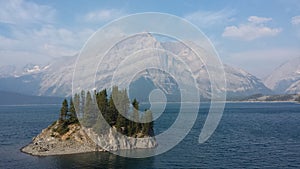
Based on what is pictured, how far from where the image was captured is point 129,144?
108312mm

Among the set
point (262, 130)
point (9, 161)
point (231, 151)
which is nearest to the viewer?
point (9, 161)

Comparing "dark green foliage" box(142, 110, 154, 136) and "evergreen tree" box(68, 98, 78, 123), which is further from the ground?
"evergreen tree" box(68, 98, 78, 123)

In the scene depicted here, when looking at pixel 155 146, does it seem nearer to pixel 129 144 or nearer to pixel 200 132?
pixel 129 144

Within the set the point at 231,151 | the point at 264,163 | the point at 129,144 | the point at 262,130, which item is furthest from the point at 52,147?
the point at 262,130

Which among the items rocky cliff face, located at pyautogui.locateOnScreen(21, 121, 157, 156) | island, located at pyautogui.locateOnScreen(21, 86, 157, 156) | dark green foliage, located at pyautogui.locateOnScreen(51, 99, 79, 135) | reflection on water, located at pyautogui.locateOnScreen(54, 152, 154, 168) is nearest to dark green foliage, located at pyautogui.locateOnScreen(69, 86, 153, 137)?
island, located at pyautogui.locateOnScreen(21, 86, 157, 156)

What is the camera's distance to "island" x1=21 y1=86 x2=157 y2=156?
10550 cm

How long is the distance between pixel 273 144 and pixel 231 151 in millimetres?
21245

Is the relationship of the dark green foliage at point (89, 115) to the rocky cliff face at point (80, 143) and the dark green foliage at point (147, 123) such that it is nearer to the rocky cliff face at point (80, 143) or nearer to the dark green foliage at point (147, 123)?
the rocky cliff face at point (80, 143)

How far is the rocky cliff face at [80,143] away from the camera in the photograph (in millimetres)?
103562

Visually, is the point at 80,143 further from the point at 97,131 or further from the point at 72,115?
the point at 72,115

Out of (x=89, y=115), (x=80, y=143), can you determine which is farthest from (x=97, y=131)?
(x=89, y=115)

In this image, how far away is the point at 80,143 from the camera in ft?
349

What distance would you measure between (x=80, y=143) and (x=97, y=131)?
259 inches

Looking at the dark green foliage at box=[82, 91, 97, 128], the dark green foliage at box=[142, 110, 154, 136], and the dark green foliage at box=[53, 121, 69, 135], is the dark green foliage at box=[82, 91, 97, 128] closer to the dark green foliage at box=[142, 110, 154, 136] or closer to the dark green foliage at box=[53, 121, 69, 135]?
the dark green foliage at box=[53, 121, 69, 135]
